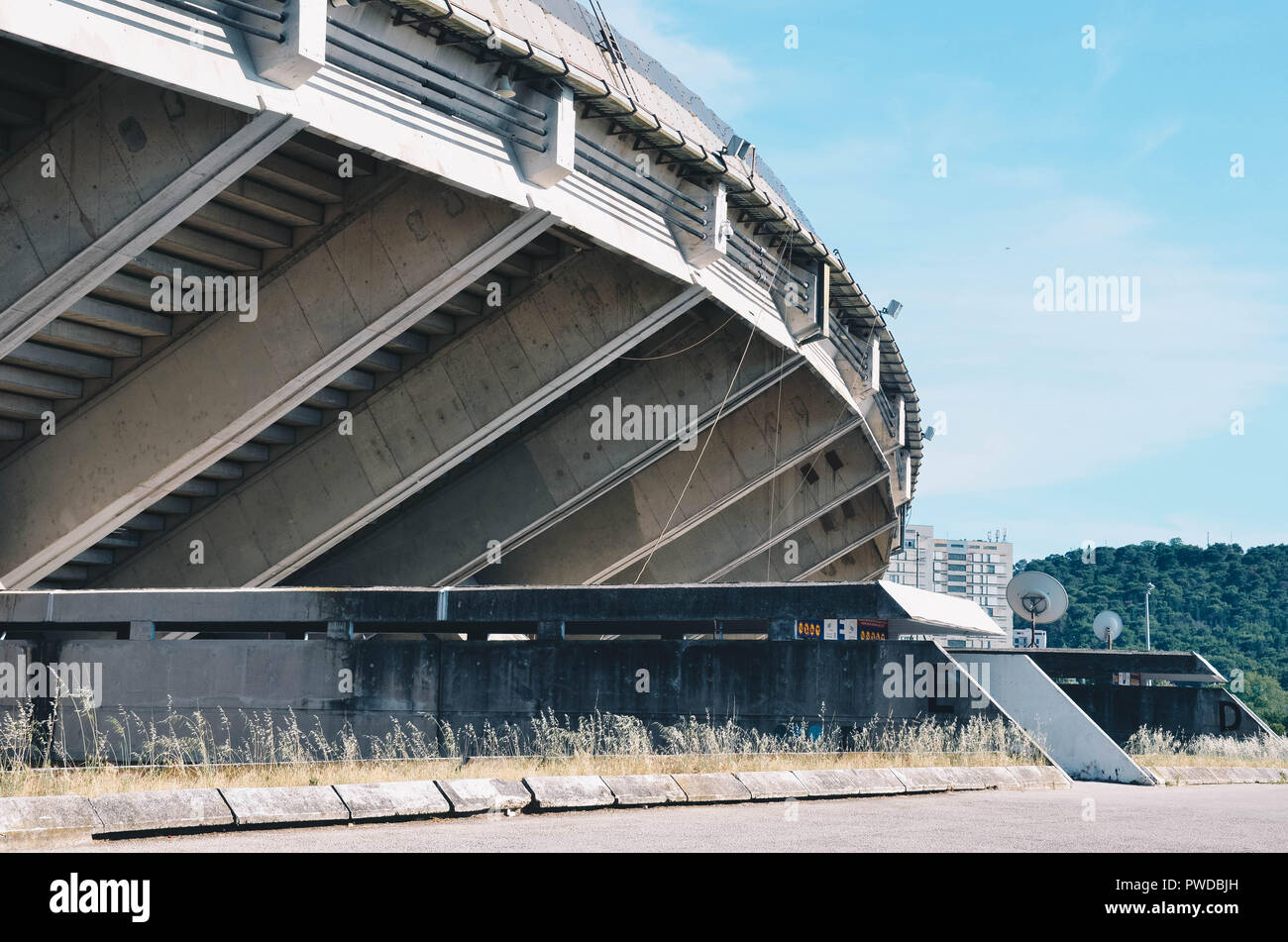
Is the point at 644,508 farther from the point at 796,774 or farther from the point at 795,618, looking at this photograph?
the point at 796,774

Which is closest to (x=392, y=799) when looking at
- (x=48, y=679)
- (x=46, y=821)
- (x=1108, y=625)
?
(x=46, y=821)

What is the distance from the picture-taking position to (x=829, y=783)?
507 inches

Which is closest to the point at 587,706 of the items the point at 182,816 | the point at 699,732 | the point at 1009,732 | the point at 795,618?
the point at 699,732

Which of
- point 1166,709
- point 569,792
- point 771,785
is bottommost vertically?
point 1166,709

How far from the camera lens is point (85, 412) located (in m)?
21.0

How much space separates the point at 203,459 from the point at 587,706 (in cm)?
725

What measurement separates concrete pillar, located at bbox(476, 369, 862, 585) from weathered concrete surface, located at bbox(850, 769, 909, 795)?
741 inches

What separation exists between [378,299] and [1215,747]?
18744 mm

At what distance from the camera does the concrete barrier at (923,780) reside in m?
13.5

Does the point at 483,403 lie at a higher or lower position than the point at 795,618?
higher

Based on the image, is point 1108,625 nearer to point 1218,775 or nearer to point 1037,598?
point 1037,598

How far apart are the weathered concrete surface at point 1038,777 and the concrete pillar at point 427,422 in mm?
10277

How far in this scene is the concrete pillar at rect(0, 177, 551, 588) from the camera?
19422 millimetres
